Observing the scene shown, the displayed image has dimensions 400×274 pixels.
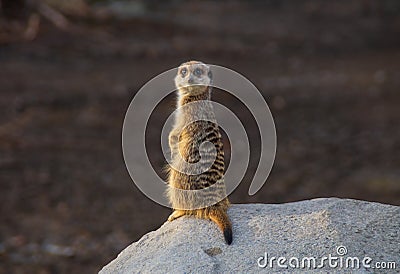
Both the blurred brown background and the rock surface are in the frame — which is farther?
the blurred brown background

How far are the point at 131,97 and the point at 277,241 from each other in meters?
7.46

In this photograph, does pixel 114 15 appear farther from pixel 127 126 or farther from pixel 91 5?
pixel 127 126

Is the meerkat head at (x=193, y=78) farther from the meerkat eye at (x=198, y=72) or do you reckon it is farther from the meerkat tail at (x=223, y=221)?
the meerkat tail at (x=223, y=221)

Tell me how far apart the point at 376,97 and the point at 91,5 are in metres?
6.83

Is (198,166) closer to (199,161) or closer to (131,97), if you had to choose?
(199,161)

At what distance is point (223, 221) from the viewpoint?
3.77m

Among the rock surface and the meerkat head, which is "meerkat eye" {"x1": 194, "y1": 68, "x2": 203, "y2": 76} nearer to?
the meerkat head

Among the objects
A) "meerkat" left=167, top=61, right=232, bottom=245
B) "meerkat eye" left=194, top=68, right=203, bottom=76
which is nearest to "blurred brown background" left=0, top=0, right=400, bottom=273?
"meerkat" left=167, top=61, right=232, bottom=245

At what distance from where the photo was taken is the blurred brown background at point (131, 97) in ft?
24.6

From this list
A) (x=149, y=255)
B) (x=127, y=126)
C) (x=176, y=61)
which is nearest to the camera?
(x=149, y=255)

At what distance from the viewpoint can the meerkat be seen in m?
3.90

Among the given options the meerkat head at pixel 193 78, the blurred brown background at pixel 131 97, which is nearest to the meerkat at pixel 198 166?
the meerkat head at pixel 193 78

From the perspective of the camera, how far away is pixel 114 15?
609 inches

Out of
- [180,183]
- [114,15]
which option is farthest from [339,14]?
[180,183]
